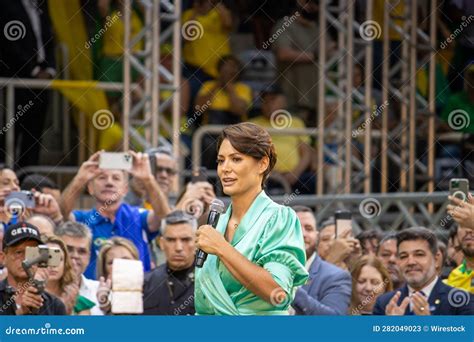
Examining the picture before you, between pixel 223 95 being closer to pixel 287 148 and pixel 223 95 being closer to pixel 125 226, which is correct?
pixel 287 148

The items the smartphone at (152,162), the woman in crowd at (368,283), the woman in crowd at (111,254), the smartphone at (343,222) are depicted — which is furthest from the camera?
the smartphone at (152,162)

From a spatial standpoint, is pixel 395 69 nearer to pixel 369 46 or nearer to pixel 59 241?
pixel 369 46

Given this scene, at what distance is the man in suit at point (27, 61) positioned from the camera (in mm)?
12109

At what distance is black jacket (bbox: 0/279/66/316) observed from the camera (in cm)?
896

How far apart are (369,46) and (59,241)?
4.38m

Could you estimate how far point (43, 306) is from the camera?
9008 mm

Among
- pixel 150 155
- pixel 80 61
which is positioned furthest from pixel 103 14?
pixel 150 155

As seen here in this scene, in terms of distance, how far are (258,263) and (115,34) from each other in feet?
21.7

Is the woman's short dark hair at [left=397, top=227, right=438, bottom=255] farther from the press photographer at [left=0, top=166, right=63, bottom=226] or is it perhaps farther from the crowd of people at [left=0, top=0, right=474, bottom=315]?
the press photographer at [left=0, top=166, right=63, bottom=226]

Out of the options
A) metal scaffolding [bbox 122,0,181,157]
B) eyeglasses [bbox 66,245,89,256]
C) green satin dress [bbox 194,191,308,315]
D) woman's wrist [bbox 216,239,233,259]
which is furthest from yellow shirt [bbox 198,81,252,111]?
woman's wrist [bbox 216,239,233,259]

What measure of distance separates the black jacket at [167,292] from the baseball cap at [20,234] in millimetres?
754

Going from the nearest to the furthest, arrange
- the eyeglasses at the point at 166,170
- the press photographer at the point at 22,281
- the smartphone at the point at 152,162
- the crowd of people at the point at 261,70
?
the press photographer at the point at 22,281
the smartphone at the point at 152,162
the eyeglasses at the point at 166,170
the crowd of people at the point at 261,70

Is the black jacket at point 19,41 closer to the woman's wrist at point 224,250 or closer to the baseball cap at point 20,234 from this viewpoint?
the baseball cap at point 20,234

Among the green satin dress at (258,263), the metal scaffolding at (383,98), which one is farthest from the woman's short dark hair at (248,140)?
Result: the metal scaffolding at (383,98)
